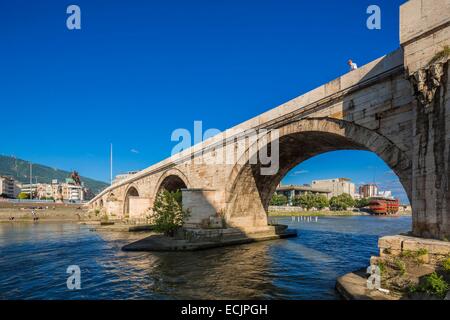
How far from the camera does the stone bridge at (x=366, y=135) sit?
7738 millimetres

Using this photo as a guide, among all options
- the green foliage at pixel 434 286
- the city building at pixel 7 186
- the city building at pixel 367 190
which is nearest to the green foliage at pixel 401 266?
the green foliage at pixel 434 286

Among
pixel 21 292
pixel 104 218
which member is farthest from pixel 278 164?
pixel 104 218

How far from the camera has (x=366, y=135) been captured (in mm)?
11547

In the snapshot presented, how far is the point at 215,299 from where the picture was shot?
880 centimetres

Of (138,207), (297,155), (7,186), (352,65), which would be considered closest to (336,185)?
(138,207)

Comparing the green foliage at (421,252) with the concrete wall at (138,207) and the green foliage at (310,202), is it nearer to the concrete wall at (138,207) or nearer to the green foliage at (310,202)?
the concrete wall at (138,207)

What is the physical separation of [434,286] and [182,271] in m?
8.81

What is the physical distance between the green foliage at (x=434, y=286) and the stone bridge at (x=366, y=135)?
5.40 ft

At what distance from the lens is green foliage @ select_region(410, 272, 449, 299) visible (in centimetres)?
594

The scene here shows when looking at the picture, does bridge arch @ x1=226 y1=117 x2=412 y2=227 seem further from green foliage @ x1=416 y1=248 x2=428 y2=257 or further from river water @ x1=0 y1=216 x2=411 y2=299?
river water @ x1=0 y1=216 x2=411 y2=299

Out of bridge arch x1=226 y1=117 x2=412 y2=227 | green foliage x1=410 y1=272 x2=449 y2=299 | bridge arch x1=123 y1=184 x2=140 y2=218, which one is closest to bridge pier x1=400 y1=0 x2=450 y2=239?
green foliage x1=410 y1=272 x2=449 y2=299

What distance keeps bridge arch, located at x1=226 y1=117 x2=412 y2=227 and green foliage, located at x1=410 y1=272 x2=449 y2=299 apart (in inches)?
160

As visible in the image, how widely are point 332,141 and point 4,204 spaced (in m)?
59.0
